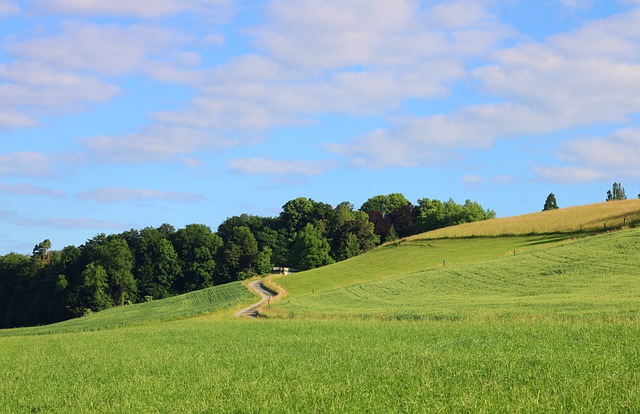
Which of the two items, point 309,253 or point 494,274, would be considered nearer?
point 494,274

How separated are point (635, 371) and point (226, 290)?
77.5 meters

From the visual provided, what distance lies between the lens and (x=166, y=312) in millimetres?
67375

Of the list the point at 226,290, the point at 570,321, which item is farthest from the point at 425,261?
the point at 570,321

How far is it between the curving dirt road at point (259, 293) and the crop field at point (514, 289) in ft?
10.3

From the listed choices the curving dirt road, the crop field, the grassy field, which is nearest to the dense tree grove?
the curving dirt road

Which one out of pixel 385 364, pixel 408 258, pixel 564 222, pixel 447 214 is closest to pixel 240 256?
pixel 447 214

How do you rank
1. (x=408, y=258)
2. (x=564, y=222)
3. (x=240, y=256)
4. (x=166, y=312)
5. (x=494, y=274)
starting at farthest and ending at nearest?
(x=240, y=256) < (x=564, y=222) < (x=408, y=258) < (x=166, y=312) < (x=494, y=274)

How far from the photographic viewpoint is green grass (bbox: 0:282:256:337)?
199ft

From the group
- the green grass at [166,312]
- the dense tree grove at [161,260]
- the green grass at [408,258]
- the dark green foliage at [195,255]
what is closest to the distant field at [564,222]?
the green grass at [408,258]

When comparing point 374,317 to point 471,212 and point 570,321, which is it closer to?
point 570,321

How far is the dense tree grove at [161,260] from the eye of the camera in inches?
4823

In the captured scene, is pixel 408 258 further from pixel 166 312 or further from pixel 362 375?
pixel 362 375

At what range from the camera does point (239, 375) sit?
1617 centimetres

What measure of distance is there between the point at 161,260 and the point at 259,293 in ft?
199
